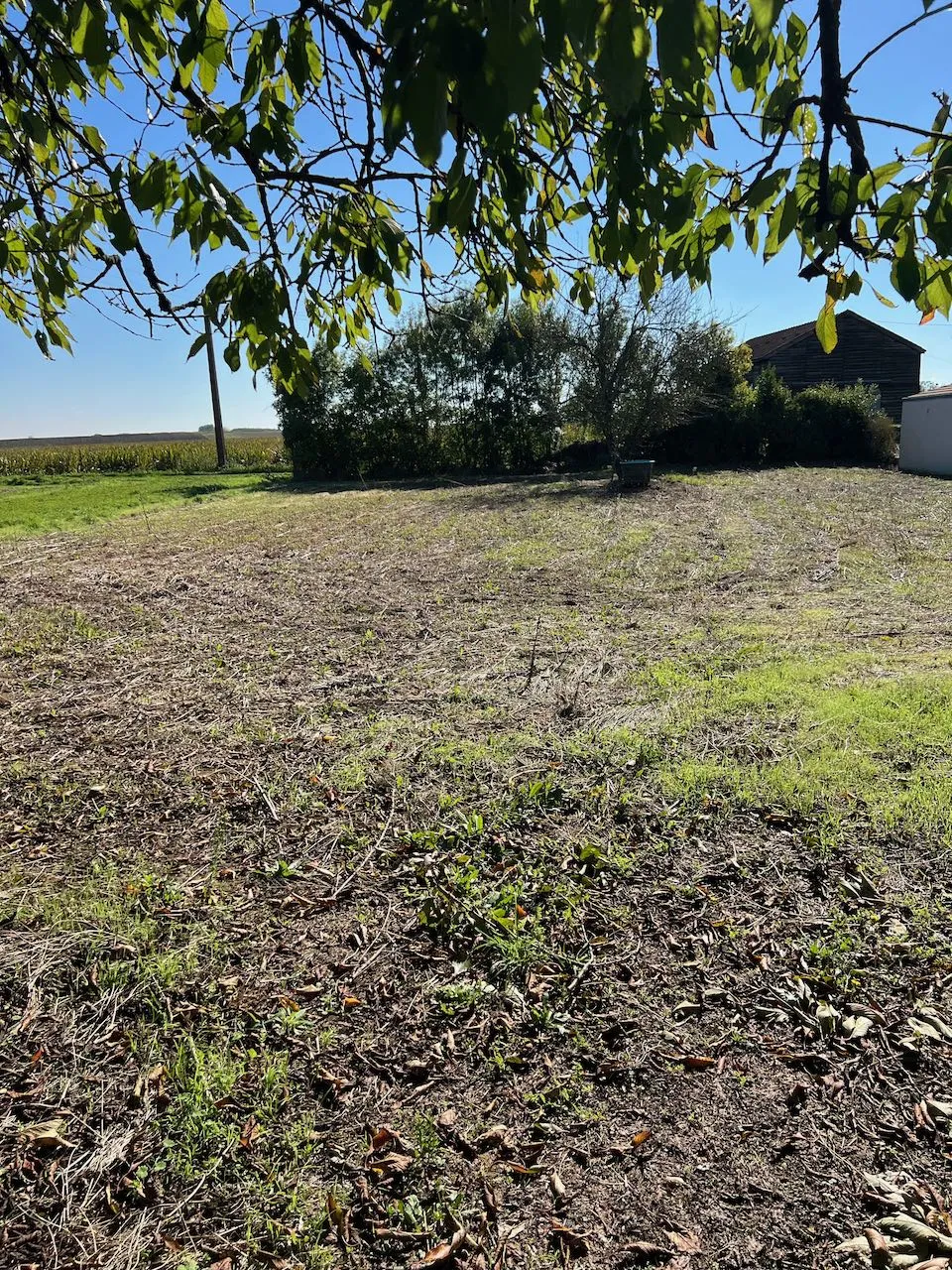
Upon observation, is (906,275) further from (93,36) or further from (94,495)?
(94,495)

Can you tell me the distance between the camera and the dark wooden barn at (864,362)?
27828 millimetres

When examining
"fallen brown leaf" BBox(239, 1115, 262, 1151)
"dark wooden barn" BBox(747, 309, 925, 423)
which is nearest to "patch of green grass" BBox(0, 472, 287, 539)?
"fallen brown leaf" BBox(239, 1115, 262, 1151)

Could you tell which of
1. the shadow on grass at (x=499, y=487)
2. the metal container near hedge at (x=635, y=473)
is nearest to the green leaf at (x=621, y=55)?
the shadow on grass at (x=499, y=487)

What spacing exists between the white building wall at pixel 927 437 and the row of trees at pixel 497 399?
4.64 metres

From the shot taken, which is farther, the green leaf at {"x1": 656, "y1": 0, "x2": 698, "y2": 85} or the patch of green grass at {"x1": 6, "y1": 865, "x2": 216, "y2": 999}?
the patch of green grass at {"x1": 6, "y1": 865, "x2": 216, "y2": 999}

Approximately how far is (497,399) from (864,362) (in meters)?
16.6

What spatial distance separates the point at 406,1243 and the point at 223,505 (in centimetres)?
1444

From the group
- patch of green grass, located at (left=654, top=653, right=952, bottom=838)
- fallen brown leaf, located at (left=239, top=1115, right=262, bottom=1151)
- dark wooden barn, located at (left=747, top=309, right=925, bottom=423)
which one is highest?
dark wooden barn, located at (left=747, top=309, right=925, bottom=423)

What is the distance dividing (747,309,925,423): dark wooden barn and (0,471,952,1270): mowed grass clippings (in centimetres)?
2646

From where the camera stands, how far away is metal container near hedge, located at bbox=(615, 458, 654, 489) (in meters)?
15.3

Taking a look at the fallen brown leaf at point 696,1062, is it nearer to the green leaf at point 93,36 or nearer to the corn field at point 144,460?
the green leaf at point 93,36

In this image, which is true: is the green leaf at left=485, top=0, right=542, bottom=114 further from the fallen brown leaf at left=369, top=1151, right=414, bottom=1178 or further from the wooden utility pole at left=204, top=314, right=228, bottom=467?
the wooden utility pole at left=204, top=314, right=228, bottom=467

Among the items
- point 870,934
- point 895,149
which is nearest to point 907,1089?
point 870,934

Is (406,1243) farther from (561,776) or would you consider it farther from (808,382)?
(808,382)
